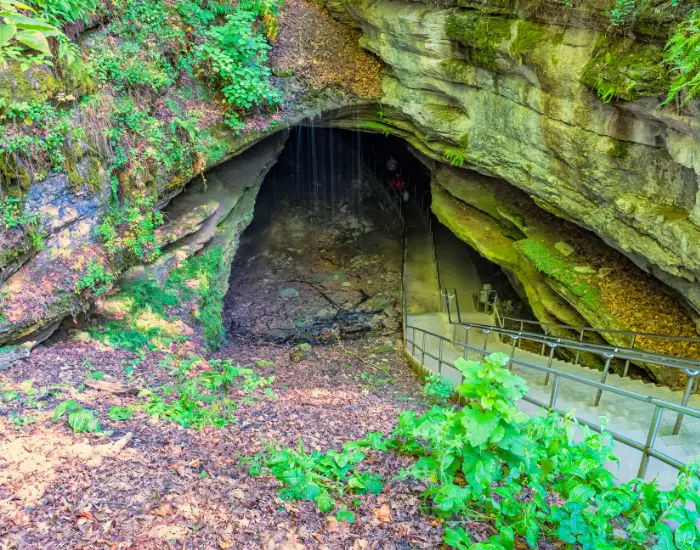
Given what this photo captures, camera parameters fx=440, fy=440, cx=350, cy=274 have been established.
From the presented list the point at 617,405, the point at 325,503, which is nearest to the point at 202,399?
the point at 325,503

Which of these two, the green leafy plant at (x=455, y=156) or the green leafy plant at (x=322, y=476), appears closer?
the green leafy plant at (x=322, y=476)

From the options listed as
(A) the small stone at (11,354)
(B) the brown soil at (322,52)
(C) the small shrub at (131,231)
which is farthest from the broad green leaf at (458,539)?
(B) the brown soil at (322,52)

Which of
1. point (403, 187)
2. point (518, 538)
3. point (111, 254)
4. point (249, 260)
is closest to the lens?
point (518, 538)

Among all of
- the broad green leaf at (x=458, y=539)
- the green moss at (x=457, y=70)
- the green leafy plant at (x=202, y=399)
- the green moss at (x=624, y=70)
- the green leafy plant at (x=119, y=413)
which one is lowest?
the green leafy plant at (x=202, y=399)

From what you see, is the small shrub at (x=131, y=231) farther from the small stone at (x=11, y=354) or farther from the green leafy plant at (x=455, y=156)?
the green leafy plant at (x=455, y=156)

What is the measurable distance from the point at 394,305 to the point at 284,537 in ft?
32.9

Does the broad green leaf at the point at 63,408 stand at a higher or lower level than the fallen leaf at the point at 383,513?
lower

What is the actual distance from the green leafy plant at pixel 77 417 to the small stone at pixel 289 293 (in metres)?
8.69

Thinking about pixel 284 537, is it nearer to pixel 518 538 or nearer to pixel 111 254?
pixel 518 538

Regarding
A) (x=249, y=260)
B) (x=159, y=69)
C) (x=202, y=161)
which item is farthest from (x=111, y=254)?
(x=249, y=260)

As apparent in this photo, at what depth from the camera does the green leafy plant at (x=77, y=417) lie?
4.19 m

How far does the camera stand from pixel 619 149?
654 cm

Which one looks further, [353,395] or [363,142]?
[363,142]

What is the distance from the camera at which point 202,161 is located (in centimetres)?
896
